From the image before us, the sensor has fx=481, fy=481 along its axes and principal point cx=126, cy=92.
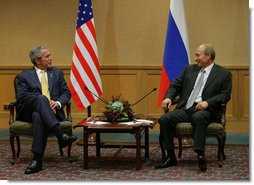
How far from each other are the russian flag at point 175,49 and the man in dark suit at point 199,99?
847mm

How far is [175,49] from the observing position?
5879mm

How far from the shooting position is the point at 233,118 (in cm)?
686

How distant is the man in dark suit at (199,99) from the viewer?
4.53 meters

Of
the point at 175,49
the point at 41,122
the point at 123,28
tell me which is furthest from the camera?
the point at 123,28

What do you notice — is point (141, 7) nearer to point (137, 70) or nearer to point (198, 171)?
point (137, 70)

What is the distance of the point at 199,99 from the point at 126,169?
1.01 meters

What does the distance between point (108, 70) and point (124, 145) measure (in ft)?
7.12

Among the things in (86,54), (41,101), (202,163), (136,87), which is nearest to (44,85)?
(41,101)

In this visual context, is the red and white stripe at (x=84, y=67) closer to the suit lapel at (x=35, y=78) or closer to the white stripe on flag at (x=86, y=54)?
the white stripe on flag at (x=86, y=54)

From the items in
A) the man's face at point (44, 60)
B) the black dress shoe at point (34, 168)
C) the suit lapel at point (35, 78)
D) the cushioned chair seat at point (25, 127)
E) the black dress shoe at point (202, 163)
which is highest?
the man's face at point (44, 60)

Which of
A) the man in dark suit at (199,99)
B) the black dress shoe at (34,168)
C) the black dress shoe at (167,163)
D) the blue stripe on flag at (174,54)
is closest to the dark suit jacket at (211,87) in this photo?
the man in dark suit at (199,99)

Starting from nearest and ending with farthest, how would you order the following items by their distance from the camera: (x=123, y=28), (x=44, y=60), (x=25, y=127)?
(x=25, y=127) < (x=44, y=60) < (x=123, y=28)

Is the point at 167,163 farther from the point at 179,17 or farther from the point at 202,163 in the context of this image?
the point at 179,17

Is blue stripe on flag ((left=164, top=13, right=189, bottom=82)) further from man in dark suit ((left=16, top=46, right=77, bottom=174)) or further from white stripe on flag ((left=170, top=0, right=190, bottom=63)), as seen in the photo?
man in dark suit ((left=16, top=46, right=77, bottom=174))
